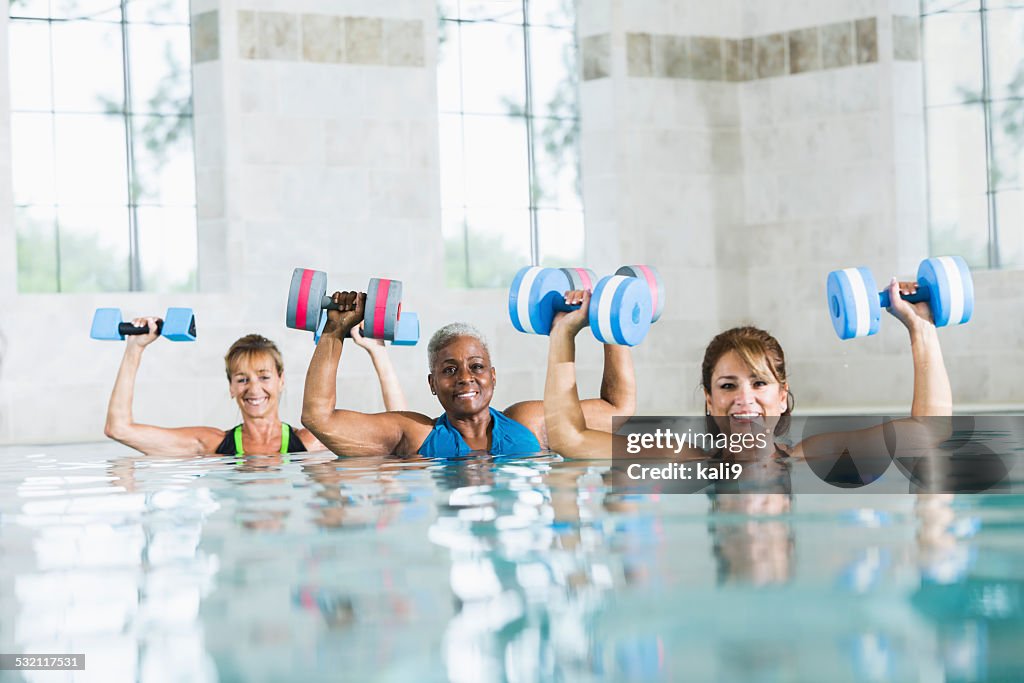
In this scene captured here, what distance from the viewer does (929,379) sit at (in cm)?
499

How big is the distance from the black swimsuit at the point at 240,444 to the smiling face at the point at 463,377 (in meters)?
1.40

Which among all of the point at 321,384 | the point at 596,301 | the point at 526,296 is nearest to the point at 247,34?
the point at 321,384

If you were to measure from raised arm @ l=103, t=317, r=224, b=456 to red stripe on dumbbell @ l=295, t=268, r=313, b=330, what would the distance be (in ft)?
4.31

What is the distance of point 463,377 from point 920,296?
210 cm

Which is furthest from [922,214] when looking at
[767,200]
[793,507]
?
[793,507]

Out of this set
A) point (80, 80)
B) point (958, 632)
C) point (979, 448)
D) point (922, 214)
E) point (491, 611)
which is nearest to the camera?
point (958, 632)

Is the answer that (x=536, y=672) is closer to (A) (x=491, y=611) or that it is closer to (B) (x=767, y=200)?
(A) (x=491, y=611)

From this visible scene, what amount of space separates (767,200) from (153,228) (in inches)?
236

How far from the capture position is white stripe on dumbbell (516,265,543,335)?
5.34m

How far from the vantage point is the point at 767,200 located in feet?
41.5

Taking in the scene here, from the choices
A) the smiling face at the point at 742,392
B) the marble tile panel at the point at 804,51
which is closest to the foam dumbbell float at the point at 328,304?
the smiling face at the point at 742,392

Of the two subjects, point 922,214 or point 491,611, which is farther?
point 922,214

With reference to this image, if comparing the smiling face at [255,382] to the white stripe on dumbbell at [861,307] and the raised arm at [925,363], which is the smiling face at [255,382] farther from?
the raised arm at [925,363]

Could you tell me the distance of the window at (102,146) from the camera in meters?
10.9
